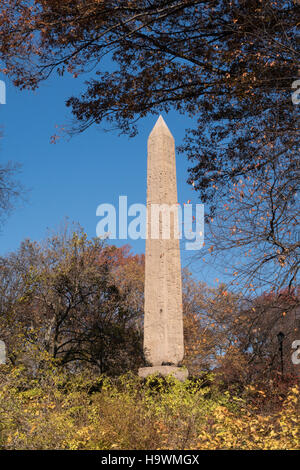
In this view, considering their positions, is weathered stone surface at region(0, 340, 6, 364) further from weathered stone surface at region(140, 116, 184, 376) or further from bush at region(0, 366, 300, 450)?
bush at region(0, 366, 300, 450)

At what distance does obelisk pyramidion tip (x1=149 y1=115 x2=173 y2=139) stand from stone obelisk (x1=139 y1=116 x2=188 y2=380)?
4 cm

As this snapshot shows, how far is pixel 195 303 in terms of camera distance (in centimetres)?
2419

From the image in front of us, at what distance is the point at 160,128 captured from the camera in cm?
1176

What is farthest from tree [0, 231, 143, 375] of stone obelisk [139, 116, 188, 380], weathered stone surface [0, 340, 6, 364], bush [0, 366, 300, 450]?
bush [0, 366, 300, 450]

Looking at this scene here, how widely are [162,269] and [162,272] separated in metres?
0.07

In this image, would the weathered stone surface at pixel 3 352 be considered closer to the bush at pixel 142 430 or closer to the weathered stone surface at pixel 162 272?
the weathered stone surface at pixel 162 272

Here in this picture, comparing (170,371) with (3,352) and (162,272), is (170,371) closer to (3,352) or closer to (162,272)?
(162,272)

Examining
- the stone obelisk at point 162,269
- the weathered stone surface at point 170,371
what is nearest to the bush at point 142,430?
the weathered stone surface at point 170,371

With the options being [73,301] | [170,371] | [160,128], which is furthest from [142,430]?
[73,301]

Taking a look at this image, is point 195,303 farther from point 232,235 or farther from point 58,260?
point 232,235

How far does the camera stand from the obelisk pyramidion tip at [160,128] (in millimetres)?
11703

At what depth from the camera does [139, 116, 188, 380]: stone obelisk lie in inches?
396

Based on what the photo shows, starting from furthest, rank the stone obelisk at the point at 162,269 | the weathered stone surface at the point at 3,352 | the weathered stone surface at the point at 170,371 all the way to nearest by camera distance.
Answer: the weathered stone surface at the point at 3,352, the stone obelisk at the point at 162,269, the weathered stone surface at the point at 170,371
